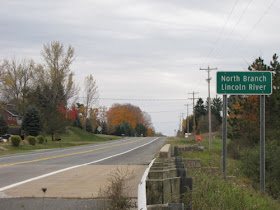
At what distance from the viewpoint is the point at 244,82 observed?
33.6ft

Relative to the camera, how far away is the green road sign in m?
10.2

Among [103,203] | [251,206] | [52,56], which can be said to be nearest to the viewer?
[103,203]

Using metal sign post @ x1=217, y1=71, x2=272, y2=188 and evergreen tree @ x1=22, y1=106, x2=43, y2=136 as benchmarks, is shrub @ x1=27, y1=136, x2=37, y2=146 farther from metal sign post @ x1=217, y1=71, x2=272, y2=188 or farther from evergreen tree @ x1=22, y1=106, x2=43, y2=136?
metal sign post @ x1=217, y1=71, x2=272, y2=188

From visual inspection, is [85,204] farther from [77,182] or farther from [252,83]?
[252,83]

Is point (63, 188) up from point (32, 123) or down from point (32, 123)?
down

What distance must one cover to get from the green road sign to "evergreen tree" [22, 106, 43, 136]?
4702 cm

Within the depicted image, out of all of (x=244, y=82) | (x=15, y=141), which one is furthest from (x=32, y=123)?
(x=244, y=82)

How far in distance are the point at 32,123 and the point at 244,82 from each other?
47316 millimetres

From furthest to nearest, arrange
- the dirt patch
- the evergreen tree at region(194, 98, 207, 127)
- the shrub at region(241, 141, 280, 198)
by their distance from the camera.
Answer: the evergreen tree at region(194, 98, 207, 127) → the shrub at region(241, 141, 280, 198) → the dirt patch

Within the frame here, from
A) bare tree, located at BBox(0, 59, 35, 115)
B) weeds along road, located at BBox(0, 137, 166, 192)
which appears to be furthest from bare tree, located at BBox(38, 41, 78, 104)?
weeds along road, located at BBox(0, 137, 166, 192)

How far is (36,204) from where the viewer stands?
7.12 m

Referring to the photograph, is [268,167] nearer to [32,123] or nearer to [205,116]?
[32,123]

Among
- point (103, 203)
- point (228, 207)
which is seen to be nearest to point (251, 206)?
point (228, 207)

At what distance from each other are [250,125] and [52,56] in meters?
42.1
